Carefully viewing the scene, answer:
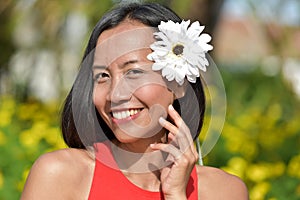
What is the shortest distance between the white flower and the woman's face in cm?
3

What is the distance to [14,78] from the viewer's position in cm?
709

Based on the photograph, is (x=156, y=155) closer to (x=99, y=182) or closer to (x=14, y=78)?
(x=99, y=182)

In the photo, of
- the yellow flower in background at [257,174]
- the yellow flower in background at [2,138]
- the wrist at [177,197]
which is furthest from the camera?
the yellow flower in background at [2,138]

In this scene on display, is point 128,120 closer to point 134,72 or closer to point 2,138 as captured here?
point 134,72

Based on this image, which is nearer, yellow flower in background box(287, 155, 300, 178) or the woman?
the woman

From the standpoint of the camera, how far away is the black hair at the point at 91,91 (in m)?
2.23

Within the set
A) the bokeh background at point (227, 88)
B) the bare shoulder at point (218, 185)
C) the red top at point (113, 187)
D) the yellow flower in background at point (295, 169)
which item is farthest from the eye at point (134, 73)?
the yellow flower in background at point (295, 169)

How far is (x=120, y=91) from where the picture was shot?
2105 millimetres

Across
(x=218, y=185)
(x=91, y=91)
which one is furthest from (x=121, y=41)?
(x=218, y=185)

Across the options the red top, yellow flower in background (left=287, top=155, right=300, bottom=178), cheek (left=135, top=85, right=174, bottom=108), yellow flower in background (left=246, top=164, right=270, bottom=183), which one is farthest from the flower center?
yellow flower in background (left=287, top=155, right=300, bottom=178)

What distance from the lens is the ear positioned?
219 cm

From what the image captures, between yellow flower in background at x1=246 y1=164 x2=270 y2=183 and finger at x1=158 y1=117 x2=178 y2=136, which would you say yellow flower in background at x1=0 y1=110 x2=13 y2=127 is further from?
finger at x1=158 y1=117 x2=178 y2=136

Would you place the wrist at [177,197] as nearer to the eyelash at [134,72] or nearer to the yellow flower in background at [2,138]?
the eyelash at [134,72]

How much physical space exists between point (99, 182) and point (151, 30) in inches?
17.5
